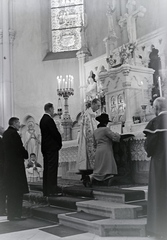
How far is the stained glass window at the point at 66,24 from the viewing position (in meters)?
11.2

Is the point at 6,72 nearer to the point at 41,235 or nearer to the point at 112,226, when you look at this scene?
the point at 41,235

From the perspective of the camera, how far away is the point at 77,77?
1050cm

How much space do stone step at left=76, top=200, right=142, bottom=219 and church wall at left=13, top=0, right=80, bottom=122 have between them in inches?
248

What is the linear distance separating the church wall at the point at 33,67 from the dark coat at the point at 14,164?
19.0 feet

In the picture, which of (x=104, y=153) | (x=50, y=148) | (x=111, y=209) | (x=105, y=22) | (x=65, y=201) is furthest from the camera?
(x=105, y=22)

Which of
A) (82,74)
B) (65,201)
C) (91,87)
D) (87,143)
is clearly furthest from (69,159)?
(82,74)

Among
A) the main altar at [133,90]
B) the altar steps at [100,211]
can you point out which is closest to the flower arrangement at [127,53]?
the main altar at [133,90]

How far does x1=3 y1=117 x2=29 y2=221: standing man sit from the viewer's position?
15.2ft

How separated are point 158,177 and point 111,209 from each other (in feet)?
2.95

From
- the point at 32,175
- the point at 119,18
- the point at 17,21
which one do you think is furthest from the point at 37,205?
the point at 17,21

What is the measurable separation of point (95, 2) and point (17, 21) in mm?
2745

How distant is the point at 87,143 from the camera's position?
5.73m

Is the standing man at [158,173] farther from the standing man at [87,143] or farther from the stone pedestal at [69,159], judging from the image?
the stone pedestal at [69,159]

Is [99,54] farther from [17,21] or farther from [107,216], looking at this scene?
[107,216]
